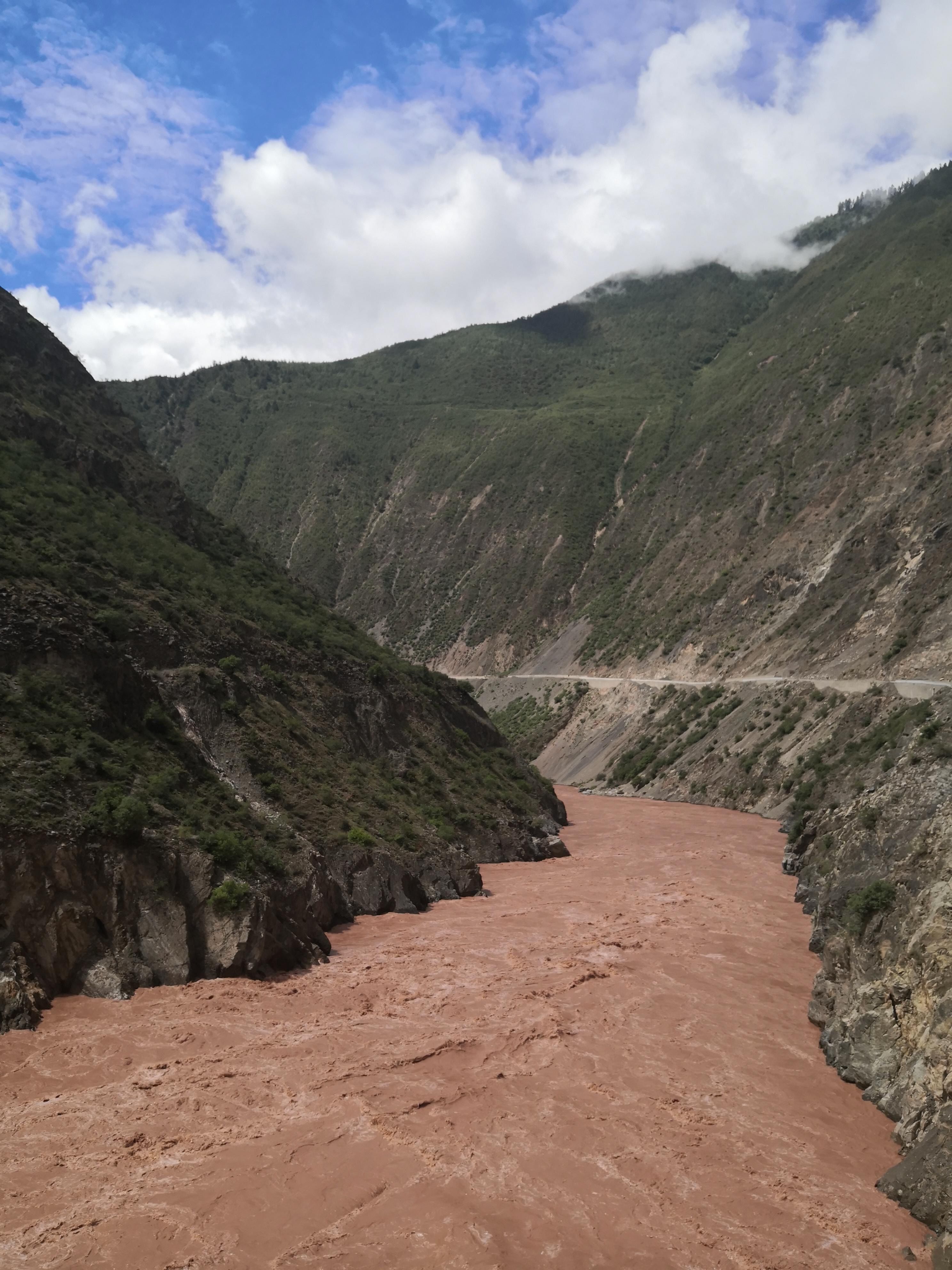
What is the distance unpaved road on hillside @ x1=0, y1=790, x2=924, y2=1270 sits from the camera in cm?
1202

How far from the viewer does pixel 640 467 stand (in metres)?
121

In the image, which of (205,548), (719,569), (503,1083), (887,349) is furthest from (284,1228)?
(887,349)

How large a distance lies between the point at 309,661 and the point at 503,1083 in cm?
2736

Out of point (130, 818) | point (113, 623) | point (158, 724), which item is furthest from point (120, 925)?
point (113, 623)

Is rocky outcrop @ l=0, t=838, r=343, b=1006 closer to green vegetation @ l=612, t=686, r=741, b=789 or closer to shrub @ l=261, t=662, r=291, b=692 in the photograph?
shrub @ l=261, t=662, r=291, b=692

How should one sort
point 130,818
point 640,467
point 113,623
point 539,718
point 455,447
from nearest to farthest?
point 130,818 → point 113,623 → point 539,718 → point 640,467 → point 455,447

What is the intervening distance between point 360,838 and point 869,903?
56.2ft

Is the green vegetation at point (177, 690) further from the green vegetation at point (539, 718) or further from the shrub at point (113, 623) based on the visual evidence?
the green vegetation at point (539, 718)

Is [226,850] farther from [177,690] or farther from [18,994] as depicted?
[177,690]

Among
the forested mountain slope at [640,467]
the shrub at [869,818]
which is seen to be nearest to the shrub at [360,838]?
the shrub at [869,818]

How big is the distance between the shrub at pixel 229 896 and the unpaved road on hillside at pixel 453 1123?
2.11 metres

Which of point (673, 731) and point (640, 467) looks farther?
point (640, 467)

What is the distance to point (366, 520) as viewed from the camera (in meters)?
144

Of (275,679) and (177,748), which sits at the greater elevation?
(275,679)
